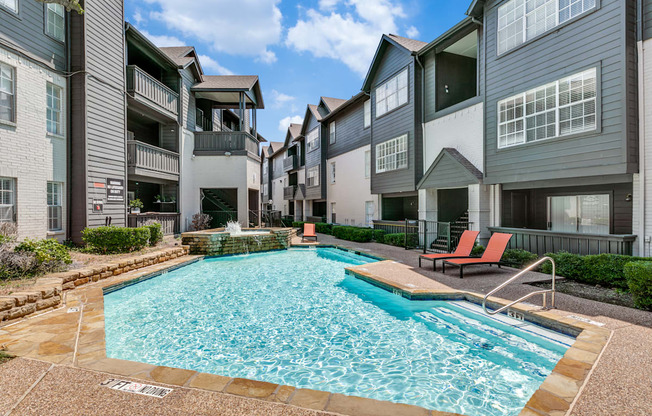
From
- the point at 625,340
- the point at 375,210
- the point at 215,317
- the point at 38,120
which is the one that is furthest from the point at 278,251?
the point at 625,340

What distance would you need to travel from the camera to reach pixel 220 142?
18.5 m

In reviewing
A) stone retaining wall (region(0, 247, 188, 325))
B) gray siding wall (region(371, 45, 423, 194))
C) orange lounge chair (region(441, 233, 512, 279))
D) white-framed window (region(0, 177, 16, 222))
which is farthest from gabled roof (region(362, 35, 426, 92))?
white-framed window (region(0, 177, 16, 222))

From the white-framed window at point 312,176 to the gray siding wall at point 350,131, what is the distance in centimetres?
182

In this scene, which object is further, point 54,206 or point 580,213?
point 580,213

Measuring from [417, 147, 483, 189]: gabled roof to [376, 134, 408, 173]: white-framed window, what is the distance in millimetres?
2091

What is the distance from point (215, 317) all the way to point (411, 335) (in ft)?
12.0

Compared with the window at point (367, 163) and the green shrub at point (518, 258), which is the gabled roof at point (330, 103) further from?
the green shrub at point (518, 258)

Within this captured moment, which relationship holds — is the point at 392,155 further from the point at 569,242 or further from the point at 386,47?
the point at 569,242

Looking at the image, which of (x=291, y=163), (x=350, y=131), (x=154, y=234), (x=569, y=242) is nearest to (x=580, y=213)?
(x=569, y=242)

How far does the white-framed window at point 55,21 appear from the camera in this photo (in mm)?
9968

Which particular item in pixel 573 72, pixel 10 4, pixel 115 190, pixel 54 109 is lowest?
pixel 115 190

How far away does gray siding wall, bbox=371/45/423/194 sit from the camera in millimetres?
14414

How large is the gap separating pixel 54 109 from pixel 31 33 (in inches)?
84.9

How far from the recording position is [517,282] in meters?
7.49
